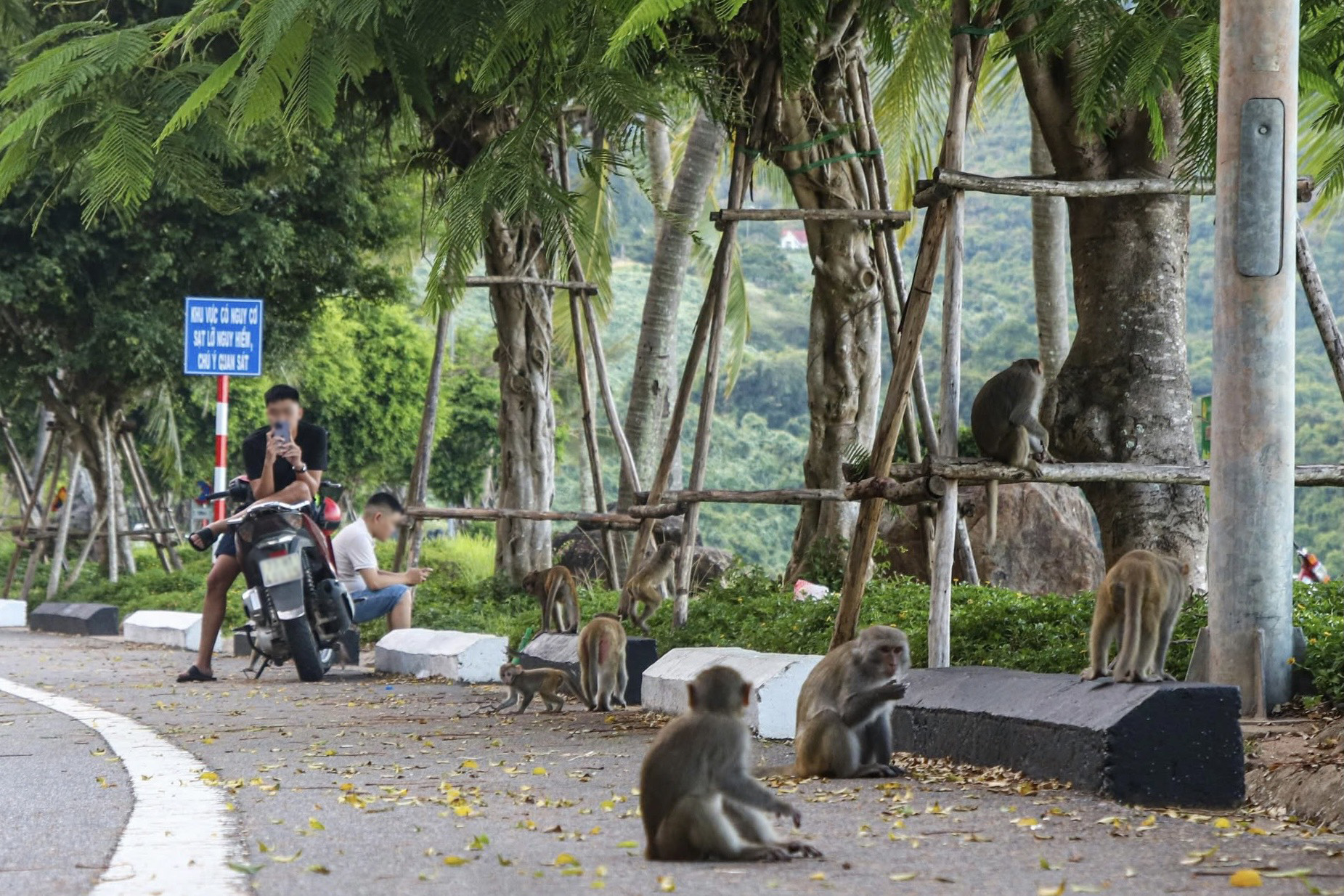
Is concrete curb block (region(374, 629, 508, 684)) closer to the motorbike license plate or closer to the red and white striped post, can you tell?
the motorbike license plate

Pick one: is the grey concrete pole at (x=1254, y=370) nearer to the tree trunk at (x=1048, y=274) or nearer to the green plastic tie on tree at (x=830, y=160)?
the green plastic tie on tree at (x=830, y=160)

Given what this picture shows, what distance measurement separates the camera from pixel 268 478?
11773 mm

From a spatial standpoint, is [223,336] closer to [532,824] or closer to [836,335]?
[836,335]

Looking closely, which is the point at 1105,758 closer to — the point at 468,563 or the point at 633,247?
the point at 468,563

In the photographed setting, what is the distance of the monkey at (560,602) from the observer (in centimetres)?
1180

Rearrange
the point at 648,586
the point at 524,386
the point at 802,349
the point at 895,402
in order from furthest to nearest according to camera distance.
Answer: the point at 802,349, the point at 524,386, the point at 648,586, the point at 895,402

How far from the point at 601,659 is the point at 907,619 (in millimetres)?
1745

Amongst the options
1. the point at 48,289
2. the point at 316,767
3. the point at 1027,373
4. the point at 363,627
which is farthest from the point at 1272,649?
the point at 48,289

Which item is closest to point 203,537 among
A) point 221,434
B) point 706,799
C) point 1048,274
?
point 221,434

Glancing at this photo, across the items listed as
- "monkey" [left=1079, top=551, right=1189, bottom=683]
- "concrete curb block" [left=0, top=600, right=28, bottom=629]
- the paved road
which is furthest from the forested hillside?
"monkey" [left=1079, top=551, right=1189, bottom=683]

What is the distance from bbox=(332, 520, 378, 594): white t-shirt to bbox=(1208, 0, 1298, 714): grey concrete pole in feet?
25.6

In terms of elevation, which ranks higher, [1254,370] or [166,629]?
[1254,370]

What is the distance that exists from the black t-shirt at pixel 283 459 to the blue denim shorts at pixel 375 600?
1.52 m

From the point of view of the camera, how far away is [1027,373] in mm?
9062
